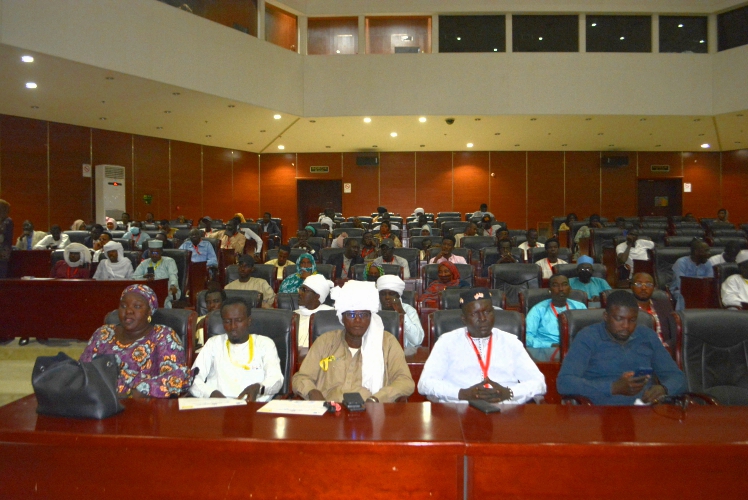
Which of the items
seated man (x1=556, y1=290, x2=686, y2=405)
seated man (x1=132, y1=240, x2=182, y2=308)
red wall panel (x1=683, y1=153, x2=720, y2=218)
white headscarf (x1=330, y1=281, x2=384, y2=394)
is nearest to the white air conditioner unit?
seated man (x1=132, y1=240, x2=182, y2=308)

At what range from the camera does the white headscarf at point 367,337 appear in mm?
3342

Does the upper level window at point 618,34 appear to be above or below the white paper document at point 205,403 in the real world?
above

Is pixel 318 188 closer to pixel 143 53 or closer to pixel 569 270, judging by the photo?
pixel 143 53

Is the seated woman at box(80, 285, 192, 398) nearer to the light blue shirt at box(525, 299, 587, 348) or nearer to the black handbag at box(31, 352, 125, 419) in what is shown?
the black handbag at box(31, 352, 125, 419)

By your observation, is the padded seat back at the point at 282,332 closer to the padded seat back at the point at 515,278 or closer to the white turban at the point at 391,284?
the white turban at the point at 391,284

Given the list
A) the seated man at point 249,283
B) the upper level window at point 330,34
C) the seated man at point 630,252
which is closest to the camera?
the seated man at point 249,283

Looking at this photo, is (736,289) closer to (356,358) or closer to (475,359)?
(475,359)

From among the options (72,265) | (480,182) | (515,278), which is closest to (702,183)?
(480,182)

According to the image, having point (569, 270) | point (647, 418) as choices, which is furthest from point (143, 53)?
point (647, 418)

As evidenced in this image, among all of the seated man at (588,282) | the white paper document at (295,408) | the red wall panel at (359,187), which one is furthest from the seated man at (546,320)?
the red wall panel at (359,187)

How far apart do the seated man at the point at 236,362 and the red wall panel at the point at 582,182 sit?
706 inches

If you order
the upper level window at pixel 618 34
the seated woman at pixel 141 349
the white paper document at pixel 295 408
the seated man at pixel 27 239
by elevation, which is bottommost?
the white paper document at pixel 295 408

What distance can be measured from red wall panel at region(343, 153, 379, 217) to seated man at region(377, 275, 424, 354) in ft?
50.1

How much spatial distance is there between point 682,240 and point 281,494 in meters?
9.33
